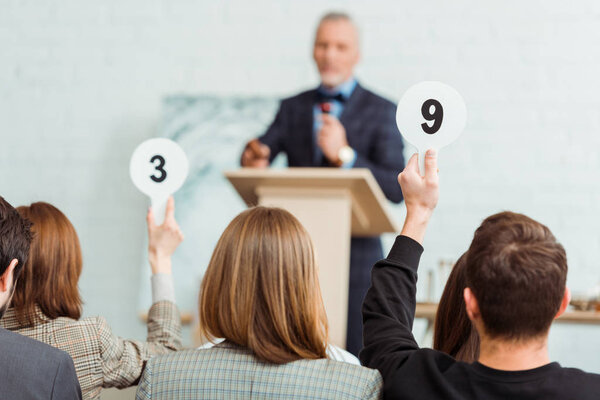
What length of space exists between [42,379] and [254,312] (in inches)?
12.8

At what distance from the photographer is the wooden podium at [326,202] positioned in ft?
6.14

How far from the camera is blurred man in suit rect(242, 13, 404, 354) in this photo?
2.73 metres

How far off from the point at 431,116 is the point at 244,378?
1.63 feet

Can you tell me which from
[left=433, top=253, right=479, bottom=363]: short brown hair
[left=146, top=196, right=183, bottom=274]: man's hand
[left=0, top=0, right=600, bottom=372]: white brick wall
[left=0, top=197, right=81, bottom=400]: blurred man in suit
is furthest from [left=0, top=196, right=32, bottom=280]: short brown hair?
[left=0, top=0, right=600, bottom=372]: white brick wall

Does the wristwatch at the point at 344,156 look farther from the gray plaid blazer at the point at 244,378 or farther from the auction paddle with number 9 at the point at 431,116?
the gray plaid blazer at the point at 244,378

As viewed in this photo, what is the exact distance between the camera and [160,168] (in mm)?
1553

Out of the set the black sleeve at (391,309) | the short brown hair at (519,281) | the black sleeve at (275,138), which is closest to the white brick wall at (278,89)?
the black sleeve at (275,138)

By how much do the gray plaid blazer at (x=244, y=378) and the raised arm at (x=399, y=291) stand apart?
4 cm

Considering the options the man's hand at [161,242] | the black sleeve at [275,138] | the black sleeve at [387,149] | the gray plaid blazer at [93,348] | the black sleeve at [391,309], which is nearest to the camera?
the black sleeve at [391,309]

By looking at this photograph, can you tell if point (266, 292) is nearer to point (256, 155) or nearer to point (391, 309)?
point (391, 309)

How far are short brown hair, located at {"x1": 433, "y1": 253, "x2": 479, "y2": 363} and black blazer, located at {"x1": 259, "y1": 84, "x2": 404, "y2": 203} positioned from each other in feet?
5.49

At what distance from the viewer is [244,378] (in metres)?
1.09

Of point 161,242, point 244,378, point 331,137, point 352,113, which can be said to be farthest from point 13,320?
point 352,113

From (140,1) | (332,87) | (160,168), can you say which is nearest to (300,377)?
(160,168)
